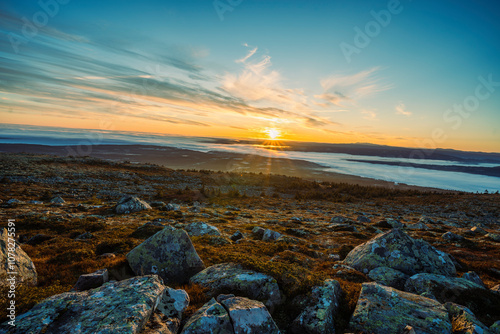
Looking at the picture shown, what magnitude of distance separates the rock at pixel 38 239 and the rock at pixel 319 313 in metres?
11.9

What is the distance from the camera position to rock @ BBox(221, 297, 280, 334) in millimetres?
4195

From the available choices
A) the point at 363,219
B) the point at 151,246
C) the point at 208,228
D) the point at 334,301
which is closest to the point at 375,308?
the point at 334,301

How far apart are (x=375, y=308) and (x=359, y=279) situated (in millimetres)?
2996

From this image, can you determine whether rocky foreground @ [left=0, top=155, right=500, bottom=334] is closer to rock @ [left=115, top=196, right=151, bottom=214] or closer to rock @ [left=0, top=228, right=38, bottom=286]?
rock @ [left=0, top=228, right=38, bottom=286]

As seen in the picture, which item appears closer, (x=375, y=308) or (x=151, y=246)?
(x=375, y=308)

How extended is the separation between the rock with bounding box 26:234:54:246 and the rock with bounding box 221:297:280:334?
1065cm

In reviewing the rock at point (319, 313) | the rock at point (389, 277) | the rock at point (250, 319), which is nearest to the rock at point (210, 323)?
the rock at point (250, 319)

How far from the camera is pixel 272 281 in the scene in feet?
19.5

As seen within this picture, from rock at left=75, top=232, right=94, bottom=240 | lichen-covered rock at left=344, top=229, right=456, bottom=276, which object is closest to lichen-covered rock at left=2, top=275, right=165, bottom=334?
rock at left=75, top=232, right=94, bottom=240

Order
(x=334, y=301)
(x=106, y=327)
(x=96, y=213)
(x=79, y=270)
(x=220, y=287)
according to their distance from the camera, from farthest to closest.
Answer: (x=96, y=213), (x=79, y=270), (x=220, y=287), (x=334, y=301), (x=106, y=327)

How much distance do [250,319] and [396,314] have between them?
141 inches

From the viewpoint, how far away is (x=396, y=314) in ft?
16.3

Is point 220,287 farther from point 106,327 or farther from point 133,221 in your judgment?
point 133,221

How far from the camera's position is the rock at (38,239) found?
9664 millimetres
